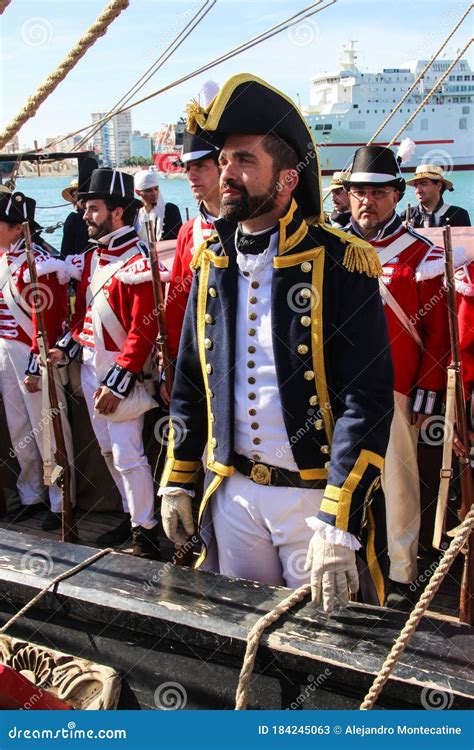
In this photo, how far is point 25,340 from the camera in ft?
15.9

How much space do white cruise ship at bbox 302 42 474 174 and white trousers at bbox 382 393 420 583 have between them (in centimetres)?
3237

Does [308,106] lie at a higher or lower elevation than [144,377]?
higher

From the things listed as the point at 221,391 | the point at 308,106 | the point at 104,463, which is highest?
the point at 308,106

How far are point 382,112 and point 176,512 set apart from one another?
42.7 metres

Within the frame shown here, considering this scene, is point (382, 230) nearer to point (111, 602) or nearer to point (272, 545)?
point (272, 545)

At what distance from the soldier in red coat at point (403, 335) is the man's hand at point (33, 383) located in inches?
79.3

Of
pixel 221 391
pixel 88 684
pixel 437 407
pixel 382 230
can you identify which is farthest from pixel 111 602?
pixel 382 230

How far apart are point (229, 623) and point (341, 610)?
0.94ft

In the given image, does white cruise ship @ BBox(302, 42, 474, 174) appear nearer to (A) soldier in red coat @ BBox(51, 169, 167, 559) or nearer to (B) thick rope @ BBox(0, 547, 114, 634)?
(A) soldier in red coat @ BBox(51, 169, 167, 559)

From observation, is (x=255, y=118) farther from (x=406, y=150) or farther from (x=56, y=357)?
(x=406, y=150)

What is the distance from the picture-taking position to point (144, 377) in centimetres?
418

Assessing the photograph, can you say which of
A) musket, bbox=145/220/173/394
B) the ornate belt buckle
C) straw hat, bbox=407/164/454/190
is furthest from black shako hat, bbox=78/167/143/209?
straw hat, bbox=407/164/454/190

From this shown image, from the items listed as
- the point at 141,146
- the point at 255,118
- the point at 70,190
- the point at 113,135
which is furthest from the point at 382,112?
the point at 255,118

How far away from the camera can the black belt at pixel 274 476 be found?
235cm
